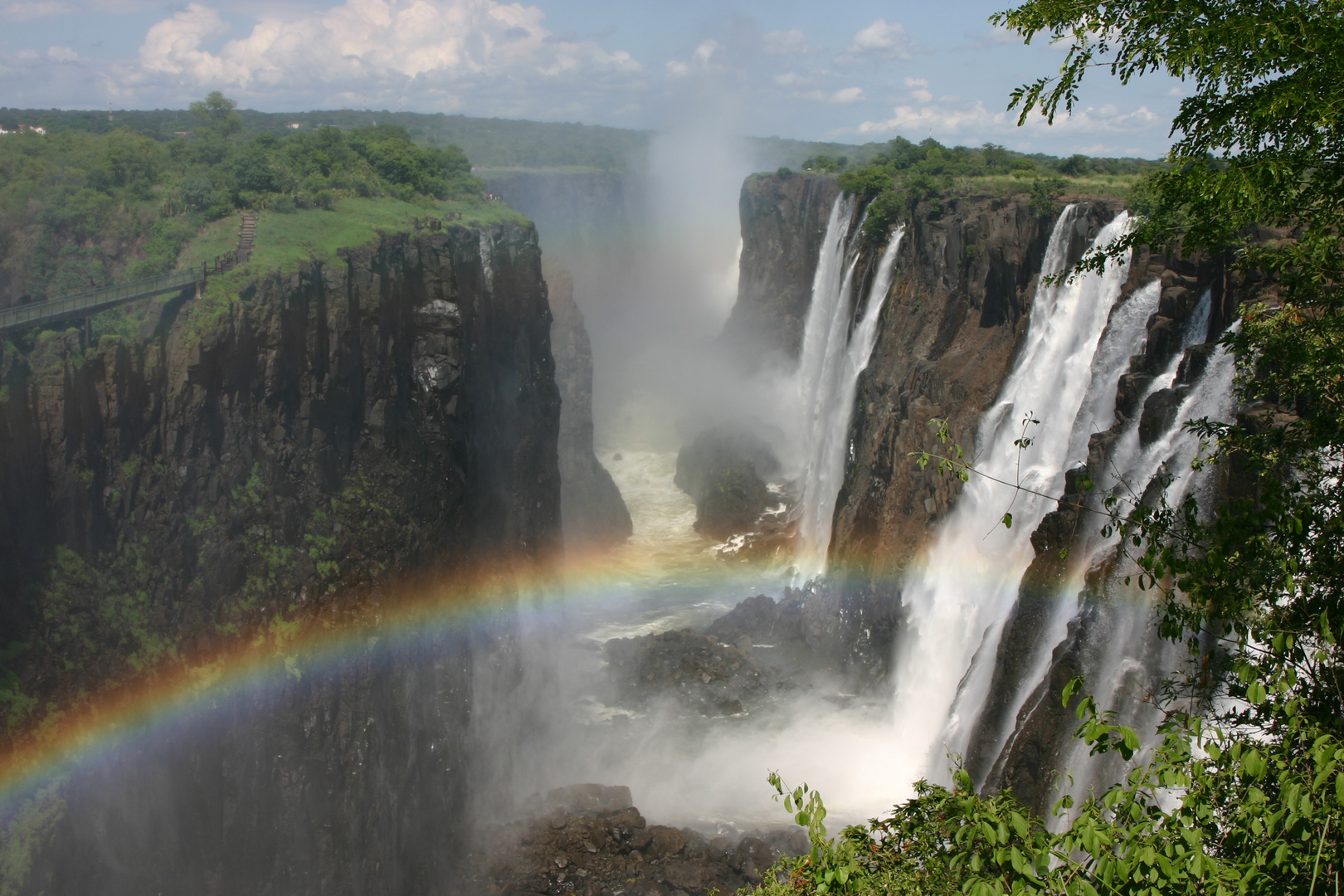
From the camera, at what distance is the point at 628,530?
42.5 m

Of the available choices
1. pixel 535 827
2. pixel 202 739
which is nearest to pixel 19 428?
pixel 202 739

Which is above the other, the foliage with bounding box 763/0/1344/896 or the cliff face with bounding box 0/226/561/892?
the foliage with bounding box 763/0/1344/896

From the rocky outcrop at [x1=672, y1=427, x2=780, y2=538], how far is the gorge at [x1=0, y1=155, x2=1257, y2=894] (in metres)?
6.11

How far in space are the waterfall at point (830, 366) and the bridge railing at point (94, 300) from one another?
2246 centimetres

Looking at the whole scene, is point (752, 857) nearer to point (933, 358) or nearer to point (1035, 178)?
point (933, 358)

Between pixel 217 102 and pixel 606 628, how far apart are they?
28.3m

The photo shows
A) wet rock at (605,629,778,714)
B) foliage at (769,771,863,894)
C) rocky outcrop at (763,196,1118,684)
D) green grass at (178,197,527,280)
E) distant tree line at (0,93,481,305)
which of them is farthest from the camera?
wet rock at (605,629,778,714)

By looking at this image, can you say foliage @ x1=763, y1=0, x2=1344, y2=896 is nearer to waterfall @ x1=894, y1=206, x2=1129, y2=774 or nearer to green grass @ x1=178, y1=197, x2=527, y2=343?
waterfall @ x1=894, y1=206, x2=1129, y2=774

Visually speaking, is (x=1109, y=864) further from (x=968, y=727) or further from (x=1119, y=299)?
(x=1119, y=299)

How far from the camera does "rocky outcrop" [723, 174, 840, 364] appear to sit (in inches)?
1893

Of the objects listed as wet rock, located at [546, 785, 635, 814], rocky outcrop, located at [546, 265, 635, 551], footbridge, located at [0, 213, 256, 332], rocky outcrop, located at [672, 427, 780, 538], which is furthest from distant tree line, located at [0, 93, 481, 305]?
rocky outcrop, located at [672, 427, 780, 538]

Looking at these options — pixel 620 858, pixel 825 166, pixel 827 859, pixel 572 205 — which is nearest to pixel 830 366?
pixel 620 858

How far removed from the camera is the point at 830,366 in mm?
38125

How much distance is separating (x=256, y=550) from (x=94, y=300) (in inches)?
264
